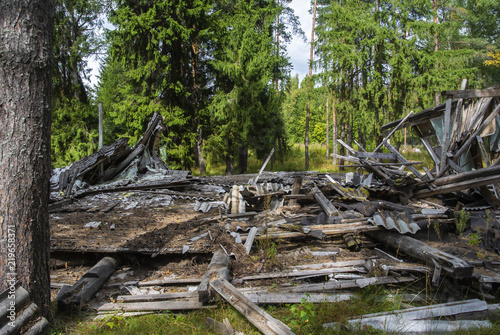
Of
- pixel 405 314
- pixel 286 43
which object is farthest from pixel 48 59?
pixel 286 43

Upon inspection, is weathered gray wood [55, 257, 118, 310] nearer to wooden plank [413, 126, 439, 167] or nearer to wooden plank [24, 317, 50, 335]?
wooden plank [24, 317, 50, 335]

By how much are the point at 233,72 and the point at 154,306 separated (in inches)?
624

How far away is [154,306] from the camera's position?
142 inches

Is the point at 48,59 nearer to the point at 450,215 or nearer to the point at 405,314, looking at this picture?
the point at 405,314

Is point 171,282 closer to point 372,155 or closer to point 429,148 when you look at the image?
point 372,155

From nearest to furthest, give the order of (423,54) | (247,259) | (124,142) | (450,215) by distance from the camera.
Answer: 1. (247,259)
2. (450,215)
3. (124,142)
4. (423,54)

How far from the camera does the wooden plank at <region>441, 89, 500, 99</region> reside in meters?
6.68

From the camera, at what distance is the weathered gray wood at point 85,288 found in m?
3.52

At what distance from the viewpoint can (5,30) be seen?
2.72 metres

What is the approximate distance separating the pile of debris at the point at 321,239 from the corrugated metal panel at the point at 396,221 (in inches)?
0.9

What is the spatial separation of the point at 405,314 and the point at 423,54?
1910 cm

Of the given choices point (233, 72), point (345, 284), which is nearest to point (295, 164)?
point (233, 72)

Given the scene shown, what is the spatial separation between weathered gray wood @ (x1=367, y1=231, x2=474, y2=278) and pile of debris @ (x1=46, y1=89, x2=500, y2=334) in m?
0.02

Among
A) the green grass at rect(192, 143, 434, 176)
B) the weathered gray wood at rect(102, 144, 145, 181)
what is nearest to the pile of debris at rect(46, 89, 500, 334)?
the weathered gray wood at rect(102, 144, 145, 181)
